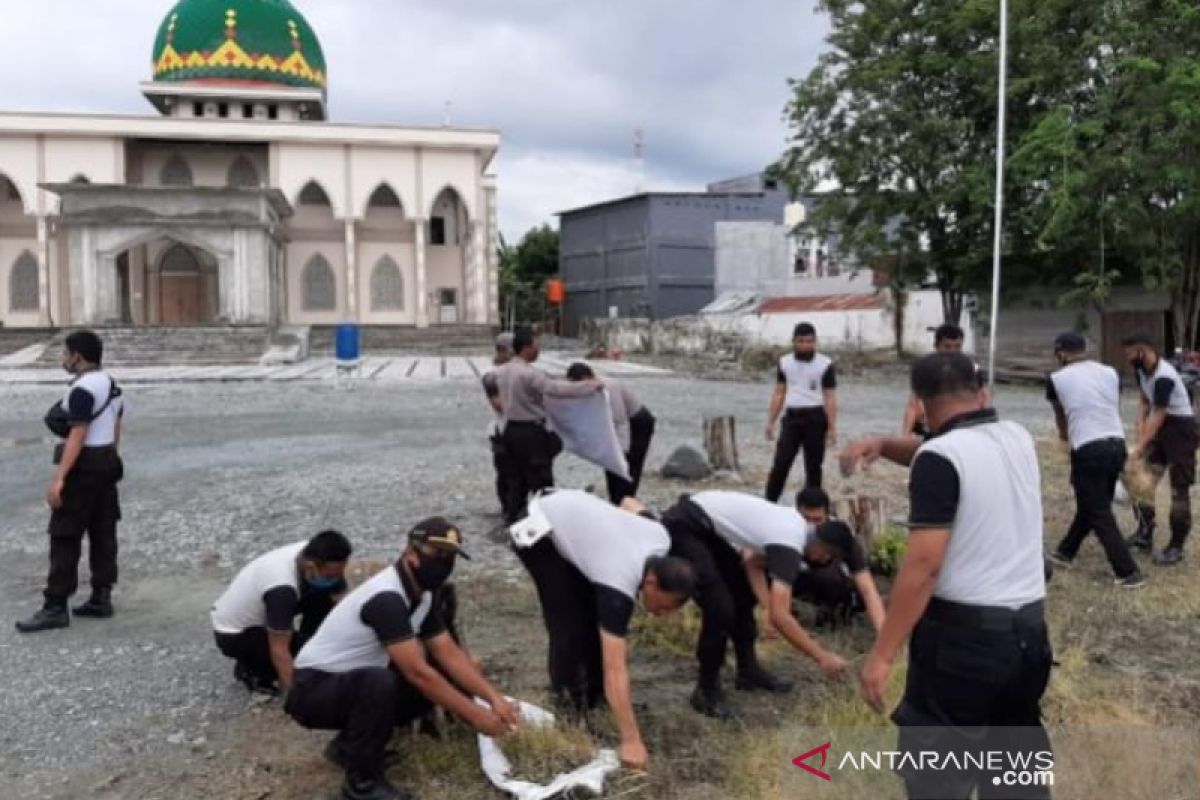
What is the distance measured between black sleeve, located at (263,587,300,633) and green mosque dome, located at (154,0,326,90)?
38734mm

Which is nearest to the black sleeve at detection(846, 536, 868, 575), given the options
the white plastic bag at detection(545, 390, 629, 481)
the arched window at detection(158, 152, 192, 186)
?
the white plastic bag at detection(545, 390, 629, 481)

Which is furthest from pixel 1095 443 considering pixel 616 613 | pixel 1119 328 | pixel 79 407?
pixel 1119 328

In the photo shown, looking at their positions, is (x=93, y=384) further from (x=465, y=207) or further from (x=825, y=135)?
(x=465, y=207)

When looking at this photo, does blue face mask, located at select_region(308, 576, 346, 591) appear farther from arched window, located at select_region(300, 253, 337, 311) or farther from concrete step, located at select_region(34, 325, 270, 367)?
arched window, located at select_region(300, 253, 337, 311)

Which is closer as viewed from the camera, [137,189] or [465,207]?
[137,189]

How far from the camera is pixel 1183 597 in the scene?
222 inches

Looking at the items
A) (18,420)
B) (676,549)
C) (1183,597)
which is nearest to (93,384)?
(676,549)

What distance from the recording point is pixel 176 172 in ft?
126

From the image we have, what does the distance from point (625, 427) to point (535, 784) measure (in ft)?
11.9

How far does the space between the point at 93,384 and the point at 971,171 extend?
64.1 ft

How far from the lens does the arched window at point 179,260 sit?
3650 cm

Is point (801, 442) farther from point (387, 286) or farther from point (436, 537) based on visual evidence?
point (387, 286)

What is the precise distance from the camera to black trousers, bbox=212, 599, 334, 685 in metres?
4.18

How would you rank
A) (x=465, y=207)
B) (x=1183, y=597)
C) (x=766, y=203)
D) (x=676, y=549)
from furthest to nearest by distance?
(x=766, y=203)
(x=465, y=207)
(x=1183, y=597)
(x=676, y=549)
